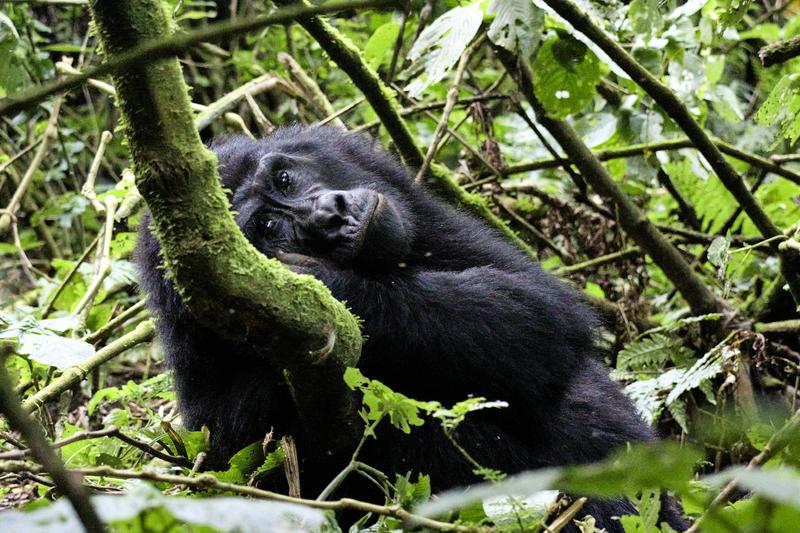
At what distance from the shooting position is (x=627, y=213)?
3.59 meters

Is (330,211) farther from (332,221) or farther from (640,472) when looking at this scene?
(640,472)

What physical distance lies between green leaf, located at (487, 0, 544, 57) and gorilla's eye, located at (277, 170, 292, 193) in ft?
2.60

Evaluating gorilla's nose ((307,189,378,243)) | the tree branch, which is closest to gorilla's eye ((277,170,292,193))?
gorilla's nose ((307,189,378,243))

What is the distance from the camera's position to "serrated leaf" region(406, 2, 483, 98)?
2.98 m

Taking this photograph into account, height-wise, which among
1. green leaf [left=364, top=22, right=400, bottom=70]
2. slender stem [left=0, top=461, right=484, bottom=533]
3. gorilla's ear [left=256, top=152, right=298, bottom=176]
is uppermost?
green leaf [left=364, top=22, right=400, bottom=70]

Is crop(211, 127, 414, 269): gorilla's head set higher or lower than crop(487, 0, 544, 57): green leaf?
lower

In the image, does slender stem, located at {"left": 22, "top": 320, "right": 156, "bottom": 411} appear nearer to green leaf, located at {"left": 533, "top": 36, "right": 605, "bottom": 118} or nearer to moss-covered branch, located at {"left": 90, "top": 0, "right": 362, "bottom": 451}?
moss-covered branch, located at {"left": 90, "top": 0, "right": 362, "bottom": 451}

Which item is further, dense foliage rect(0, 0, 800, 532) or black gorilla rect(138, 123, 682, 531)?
black gorilla rect(138, 123, 682, 531)

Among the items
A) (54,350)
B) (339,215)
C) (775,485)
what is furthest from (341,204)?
(775,485)

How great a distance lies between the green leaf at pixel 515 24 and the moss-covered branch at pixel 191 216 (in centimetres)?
162

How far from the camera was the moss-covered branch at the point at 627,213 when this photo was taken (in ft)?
11.5

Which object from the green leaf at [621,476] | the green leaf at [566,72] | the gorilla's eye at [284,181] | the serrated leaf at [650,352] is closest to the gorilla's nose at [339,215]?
the gorilla's eye at [284,181]

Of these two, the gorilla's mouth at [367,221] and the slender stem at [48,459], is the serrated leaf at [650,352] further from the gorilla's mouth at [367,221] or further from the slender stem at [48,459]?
the slender stem at [48,459]

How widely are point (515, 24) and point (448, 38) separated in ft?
0.73
